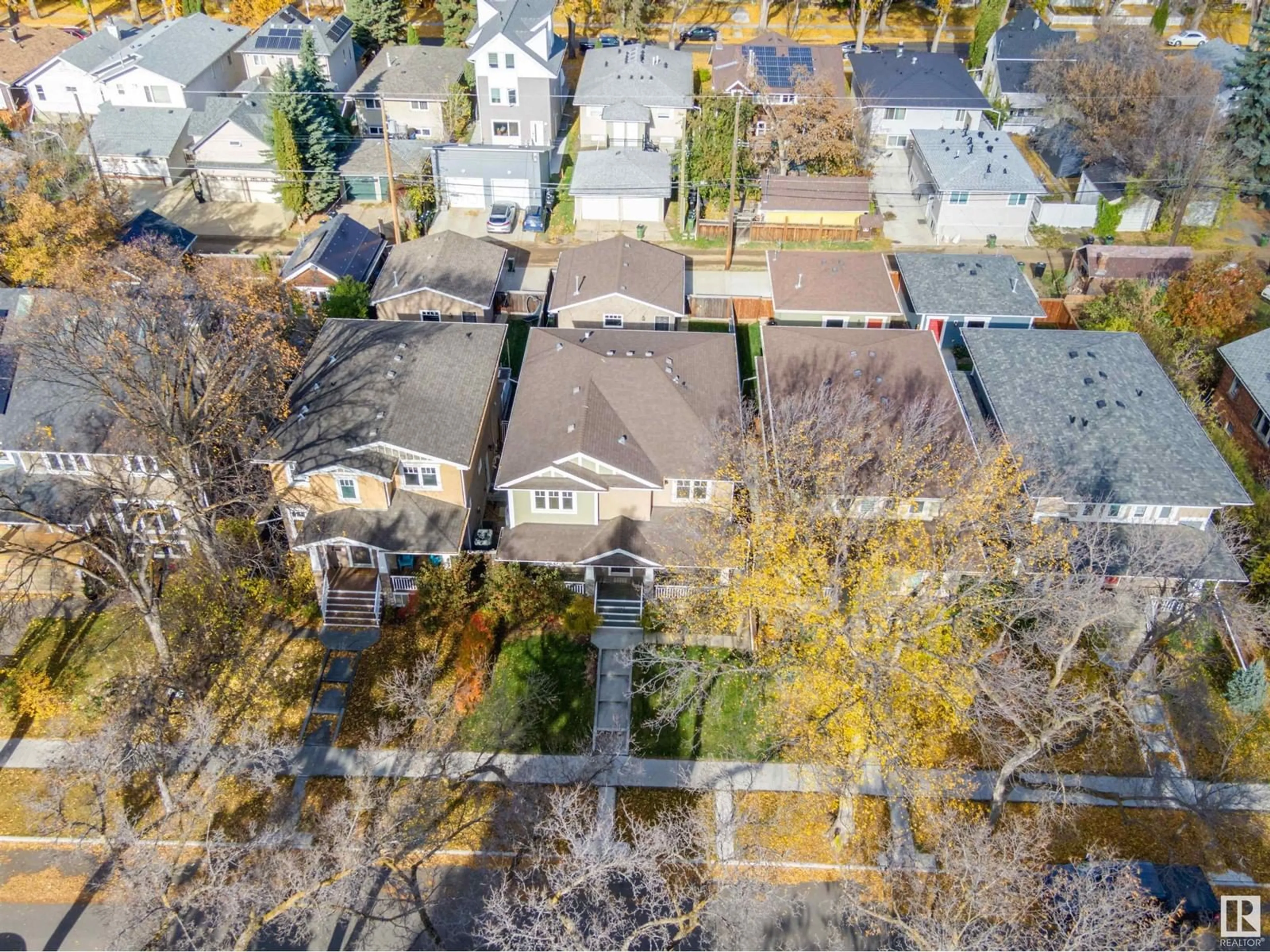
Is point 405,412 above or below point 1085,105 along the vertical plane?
below

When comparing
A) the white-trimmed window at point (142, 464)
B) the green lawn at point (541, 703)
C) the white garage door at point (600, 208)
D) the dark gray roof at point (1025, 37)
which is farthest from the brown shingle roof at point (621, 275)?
the dark gray roof at point (1025, 37)

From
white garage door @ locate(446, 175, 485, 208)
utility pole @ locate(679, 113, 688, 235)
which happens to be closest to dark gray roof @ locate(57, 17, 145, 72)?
white garage door @ locate(446, 175, 485, 208)

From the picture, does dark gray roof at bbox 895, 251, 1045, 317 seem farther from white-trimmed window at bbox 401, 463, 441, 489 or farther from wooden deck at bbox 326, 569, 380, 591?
wooden deck at bbox 326, 569, 380, 591

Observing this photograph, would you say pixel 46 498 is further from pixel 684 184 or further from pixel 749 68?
pixel 749 68

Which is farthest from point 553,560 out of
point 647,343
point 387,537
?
point 647,343

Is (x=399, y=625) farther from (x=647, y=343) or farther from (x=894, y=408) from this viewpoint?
(x=894, y=408)
